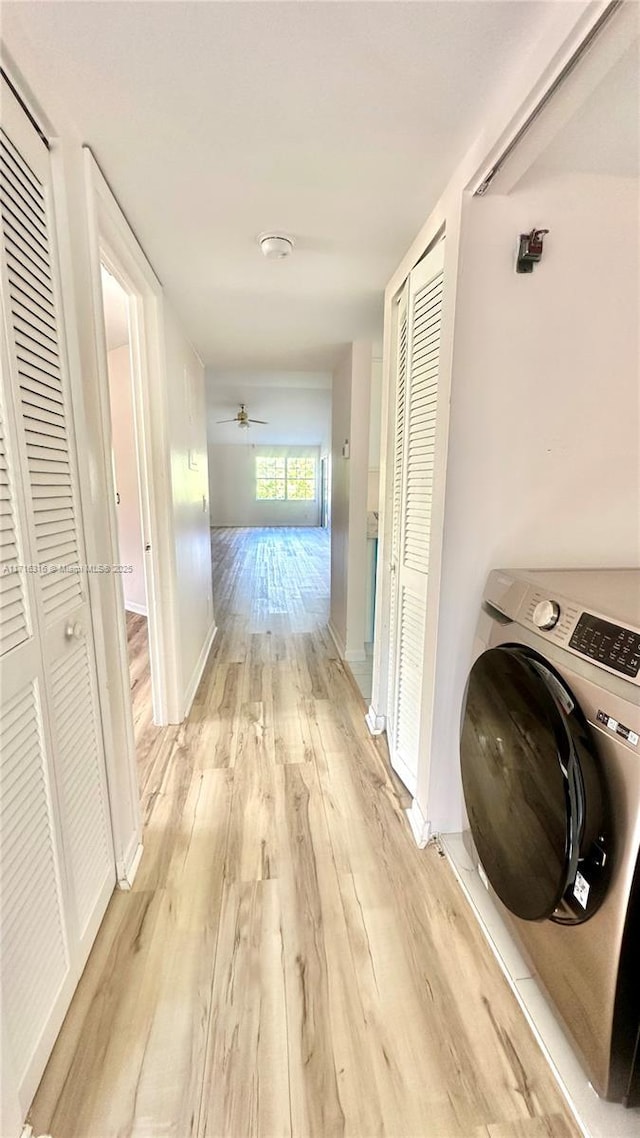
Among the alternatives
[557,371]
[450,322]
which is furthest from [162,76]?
[557,371]

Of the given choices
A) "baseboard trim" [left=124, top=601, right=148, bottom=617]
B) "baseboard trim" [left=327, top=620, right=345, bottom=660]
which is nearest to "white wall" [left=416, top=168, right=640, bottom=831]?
"baseboard trim" [left=327, top=620, right=345, bottom=660]

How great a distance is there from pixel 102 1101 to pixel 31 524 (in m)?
1.18

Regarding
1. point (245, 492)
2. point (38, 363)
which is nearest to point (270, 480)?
point (245, 492)

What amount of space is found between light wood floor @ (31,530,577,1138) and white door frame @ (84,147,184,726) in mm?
510

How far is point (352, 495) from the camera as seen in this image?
292 cm

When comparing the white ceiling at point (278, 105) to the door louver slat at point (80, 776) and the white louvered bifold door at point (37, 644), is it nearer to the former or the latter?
the white louvered bifold door at point (37, 644)

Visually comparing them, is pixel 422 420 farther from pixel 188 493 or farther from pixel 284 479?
Result: pixel 284 479

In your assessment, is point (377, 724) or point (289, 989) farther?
point (377, 724)

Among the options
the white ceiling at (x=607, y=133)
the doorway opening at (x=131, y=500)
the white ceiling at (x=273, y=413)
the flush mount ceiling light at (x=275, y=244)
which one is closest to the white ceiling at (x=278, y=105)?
the flush mount ceiling light at (x=275, y=244)

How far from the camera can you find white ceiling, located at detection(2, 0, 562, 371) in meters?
0.82

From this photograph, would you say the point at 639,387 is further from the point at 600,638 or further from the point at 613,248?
the point at 600,638

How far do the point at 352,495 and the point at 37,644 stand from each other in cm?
224

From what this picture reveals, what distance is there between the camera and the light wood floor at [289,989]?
896mm

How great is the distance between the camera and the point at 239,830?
162 cm
